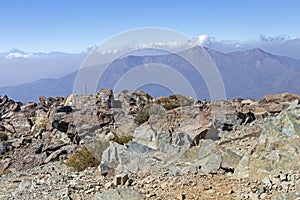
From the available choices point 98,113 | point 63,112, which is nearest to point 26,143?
point 63,112

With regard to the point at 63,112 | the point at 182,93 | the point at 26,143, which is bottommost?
the point at 26,143

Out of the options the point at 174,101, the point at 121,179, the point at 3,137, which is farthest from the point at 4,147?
the point at 121,179

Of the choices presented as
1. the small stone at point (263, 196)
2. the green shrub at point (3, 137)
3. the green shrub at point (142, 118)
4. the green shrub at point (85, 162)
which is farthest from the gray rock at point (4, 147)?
the small stone at point (263, 196)

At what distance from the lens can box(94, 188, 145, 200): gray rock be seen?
1047 cm

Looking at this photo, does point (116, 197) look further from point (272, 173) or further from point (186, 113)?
point (186, 113)

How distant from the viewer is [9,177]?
2183cm

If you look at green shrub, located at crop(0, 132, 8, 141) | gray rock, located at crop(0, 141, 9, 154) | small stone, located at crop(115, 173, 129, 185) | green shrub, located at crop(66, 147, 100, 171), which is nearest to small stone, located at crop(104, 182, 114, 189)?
small stone, located at crop(115, 173, 129, 185)

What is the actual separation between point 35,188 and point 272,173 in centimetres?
910

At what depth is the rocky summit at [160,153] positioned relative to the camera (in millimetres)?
10625

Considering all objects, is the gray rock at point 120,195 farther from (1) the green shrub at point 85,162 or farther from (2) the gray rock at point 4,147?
(2) the gray rock at point 4,147

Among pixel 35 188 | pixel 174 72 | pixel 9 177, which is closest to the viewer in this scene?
pixel 35 188

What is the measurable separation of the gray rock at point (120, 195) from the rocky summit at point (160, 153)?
0.03m

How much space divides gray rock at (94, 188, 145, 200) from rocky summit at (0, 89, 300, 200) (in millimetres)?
31

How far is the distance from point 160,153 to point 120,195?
5939mm
